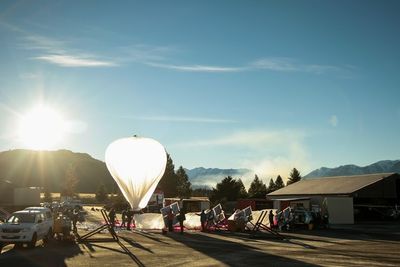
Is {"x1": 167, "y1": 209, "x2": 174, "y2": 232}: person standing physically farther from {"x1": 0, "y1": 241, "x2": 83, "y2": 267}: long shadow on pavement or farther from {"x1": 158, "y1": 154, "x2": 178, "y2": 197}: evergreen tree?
{"x1": 158, "y1": 154, "x2": 178, "y2": 197}: evergreen tree

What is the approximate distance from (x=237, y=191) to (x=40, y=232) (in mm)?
64196

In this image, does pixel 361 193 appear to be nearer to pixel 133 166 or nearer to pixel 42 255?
pixel 133 166

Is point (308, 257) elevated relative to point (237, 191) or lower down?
lower down

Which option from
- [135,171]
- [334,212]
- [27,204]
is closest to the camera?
[135,171]

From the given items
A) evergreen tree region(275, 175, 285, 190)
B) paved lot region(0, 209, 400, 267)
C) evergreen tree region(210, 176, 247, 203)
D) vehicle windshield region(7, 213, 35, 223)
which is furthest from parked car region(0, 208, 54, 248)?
evergreen tree region(275, 175, 285, 190)

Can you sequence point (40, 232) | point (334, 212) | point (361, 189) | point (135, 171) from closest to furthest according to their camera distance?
point (40, 232) < point (135, 171) < point (334, 212) < point (361, 189)

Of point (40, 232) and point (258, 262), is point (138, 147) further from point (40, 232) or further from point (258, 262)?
point (258, 262)

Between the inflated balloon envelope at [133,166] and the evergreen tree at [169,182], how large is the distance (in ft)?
Result: 201

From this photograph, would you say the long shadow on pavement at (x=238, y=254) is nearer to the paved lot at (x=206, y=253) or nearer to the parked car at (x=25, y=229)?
the paved lot at (x=206, y=253)

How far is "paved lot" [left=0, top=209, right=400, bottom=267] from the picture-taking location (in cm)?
1880

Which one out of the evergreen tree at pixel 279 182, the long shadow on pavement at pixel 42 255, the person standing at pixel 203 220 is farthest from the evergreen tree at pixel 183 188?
the long shadow on pavement at pixel 42 255

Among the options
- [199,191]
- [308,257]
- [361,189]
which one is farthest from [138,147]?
[199,191]

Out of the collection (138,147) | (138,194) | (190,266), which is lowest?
(190,266)

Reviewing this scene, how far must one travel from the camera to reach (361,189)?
57188 millimetres
